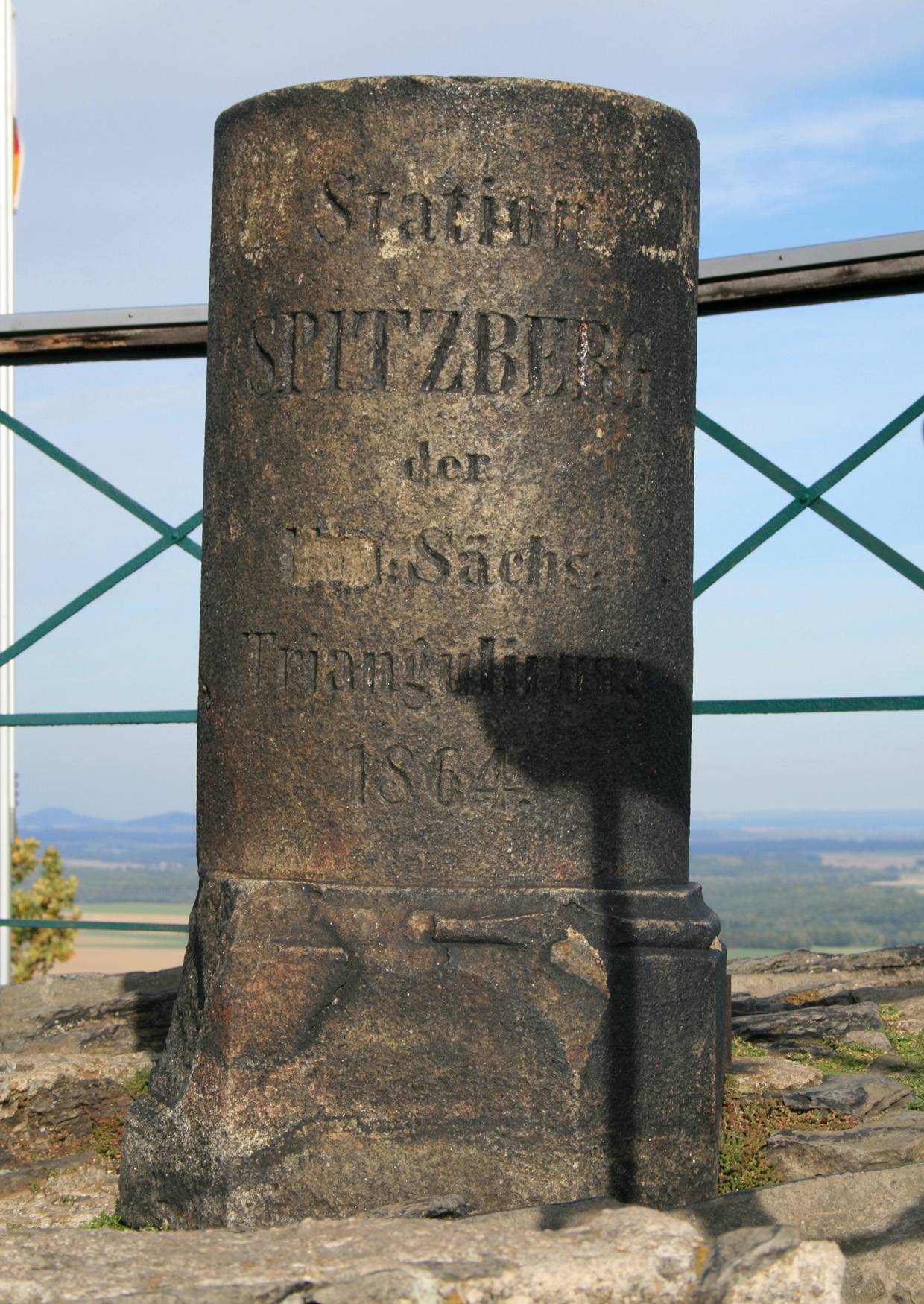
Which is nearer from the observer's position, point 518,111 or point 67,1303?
point 67,1303

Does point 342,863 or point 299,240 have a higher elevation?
point 299,240

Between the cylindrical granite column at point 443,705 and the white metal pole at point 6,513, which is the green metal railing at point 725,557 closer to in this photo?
the cylindrical granite column at point 443,705

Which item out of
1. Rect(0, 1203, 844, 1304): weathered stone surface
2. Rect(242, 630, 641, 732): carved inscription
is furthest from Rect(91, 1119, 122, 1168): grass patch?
Rect(0, 1203, 844, 1304): weathered stone surface

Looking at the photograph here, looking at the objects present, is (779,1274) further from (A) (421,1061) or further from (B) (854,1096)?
(B) (854,1096)

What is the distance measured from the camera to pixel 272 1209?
3834mm

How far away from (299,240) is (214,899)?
1666mm

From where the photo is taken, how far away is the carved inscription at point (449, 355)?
156 inches

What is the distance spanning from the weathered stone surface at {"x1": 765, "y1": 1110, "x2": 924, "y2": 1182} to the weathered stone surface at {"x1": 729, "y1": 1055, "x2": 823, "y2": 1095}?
473 millimetres

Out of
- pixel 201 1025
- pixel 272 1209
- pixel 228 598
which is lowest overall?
pixel 272 1209

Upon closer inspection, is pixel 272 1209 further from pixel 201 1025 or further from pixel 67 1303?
pixel 67 1303

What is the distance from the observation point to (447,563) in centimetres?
395

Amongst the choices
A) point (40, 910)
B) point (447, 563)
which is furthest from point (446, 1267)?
point (40, 910)

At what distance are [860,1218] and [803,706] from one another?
2625mm

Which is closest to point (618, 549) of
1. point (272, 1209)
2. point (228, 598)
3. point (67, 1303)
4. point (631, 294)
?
point (631, 294)
